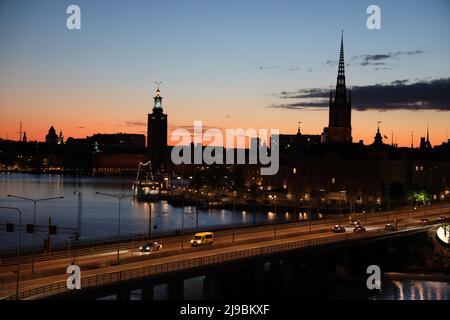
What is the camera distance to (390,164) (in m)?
63.7

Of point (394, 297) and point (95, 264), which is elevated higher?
point (95, 264)

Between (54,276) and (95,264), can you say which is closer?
(54,276)

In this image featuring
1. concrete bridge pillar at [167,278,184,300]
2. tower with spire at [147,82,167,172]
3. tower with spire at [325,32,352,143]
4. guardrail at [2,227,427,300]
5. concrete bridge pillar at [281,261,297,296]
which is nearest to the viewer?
guardrail at [2,227,427,300]

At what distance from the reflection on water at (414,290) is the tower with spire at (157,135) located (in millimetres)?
105871

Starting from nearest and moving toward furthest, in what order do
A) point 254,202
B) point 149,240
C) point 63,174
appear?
point 149,240, point 254,202, point 63,174

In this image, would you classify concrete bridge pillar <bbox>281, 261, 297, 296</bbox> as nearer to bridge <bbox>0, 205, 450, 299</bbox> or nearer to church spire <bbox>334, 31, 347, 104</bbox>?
bridge <bbox>0, 205, 450, 299</bbox>

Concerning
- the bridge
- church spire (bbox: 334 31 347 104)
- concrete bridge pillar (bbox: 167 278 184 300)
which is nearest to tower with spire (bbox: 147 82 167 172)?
church spire (bbox: 334 31 347 104)

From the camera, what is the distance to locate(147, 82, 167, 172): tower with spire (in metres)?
133

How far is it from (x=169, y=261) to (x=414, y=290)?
9492mm

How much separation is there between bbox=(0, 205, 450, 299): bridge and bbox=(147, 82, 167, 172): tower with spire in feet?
330

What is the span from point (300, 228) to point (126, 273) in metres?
16.6

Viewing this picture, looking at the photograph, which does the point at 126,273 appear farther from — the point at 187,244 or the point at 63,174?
the point at 63,174
